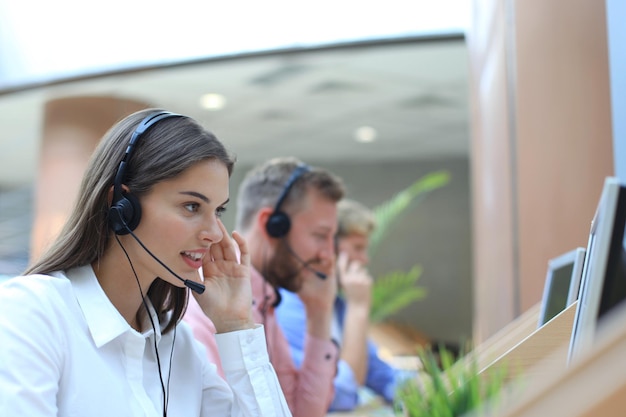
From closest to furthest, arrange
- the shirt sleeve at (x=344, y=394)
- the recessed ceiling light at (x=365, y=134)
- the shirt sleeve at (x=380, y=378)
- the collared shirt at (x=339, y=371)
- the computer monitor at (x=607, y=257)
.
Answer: the computer monitor at (x=607, y=257) → the collared shirt at (x=339, y=371) → the shirt sleeve at (x=344, y=394) → the shirt sleeve at (x=380, y=378) → the recessed ceiling light at (x=365, y=134)

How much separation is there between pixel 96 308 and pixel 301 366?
0.74 meters

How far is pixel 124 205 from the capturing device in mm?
997

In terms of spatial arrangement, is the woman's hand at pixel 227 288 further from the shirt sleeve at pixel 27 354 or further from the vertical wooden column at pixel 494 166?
the vertical wooden column at pixel 494 166

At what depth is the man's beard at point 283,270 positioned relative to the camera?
1696 millimetres

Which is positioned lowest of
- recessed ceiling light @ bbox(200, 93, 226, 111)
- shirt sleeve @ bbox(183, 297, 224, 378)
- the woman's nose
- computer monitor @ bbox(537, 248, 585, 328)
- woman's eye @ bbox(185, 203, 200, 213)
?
shirt sleeve @ bbox(183, 297, 224, 378)

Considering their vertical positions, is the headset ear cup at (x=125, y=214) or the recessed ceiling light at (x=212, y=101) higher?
the recessed ceiling light at (x=212, y=101)

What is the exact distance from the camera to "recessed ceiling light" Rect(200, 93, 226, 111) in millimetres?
7094

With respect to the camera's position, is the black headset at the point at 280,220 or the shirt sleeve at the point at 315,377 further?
the black headset at the point at 280,220

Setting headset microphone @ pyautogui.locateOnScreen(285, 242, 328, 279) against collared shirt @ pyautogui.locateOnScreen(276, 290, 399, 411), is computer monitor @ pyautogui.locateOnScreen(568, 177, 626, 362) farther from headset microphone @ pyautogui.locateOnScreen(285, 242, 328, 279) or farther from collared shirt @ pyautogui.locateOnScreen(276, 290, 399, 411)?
collared shirt @ pyautogui.locateOnScreen(276, 290, 399, 411)

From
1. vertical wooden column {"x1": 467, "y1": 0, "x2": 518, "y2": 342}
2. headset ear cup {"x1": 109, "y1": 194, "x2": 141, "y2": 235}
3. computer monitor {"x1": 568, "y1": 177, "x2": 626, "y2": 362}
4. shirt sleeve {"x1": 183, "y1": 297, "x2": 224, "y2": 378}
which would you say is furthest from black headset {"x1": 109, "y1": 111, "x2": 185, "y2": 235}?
vertical wooden column {"x1": 467, "y1": 0, "x2": 518, "y2": 342}

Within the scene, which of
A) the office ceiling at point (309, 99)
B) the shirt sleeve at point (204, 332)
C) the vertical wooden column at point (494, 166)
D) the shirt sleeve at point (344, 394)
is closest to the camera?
the shirt sleeve at point (204, 332)

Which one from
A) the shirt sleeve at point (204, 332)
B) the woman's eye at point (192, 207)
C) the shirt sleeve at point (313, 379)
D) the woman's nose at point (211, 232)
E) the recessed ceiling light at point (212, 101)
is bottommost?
the shirt sleeve at point (313, 379)

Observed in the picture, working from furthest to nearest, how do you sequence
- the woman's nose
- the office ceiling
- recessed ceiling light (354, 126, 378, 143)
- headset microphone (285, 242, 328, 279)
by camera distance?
recessed ceiling light (354, 126, 378, 143) < the office ceiling < headset microphone (285, 242, 328, 279) < the woman's nose

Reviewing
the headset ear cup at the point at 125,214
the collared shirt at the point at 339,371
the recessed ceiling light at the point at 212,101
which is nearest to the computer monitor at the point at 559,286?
the headset ear cup at the point at 125,214
